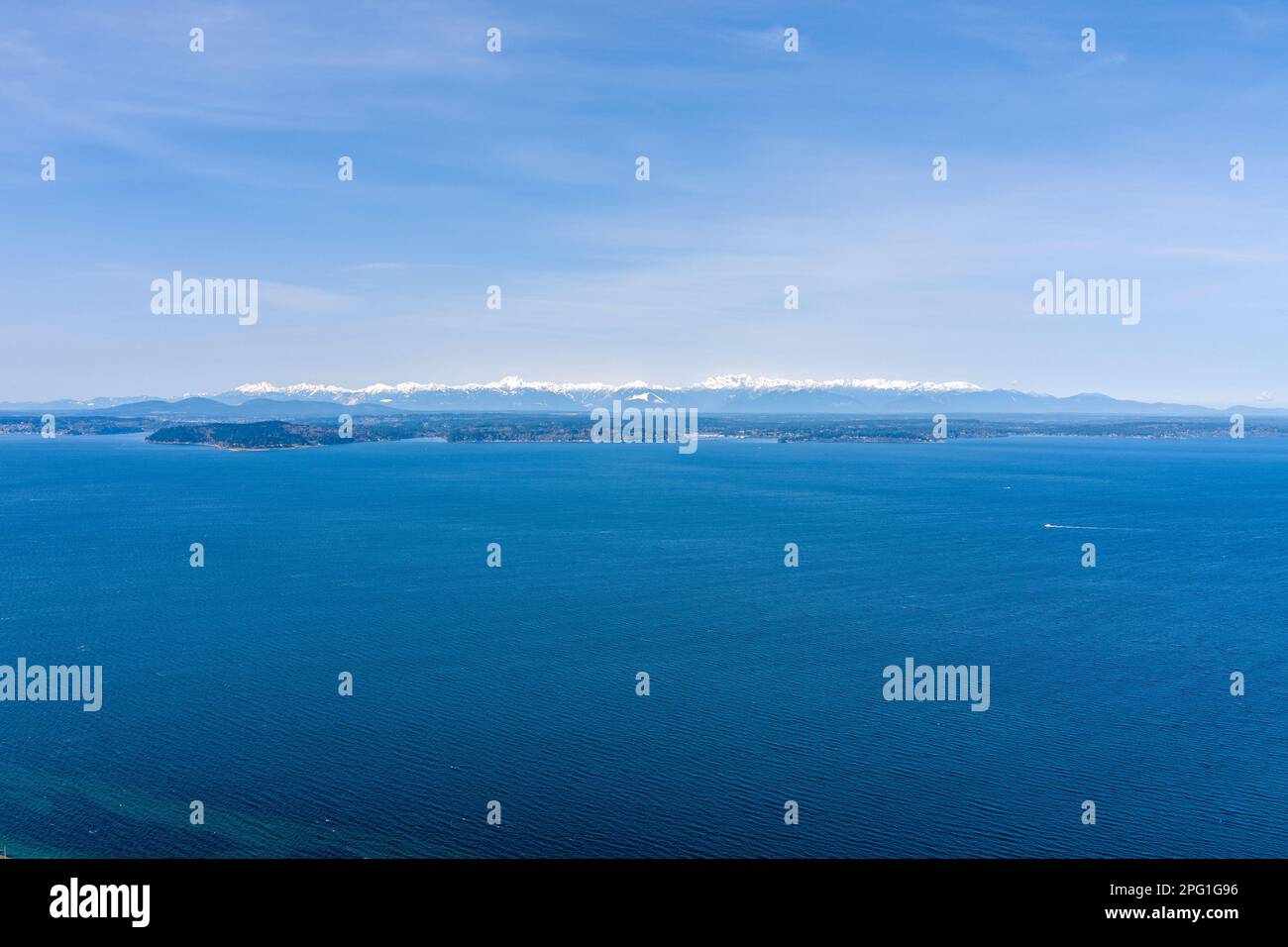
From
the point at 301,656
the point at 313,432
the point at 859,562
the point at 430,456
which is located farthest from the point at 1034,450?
the point at 301,656

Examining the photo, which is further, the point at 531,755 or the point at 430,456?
the point at 430,456

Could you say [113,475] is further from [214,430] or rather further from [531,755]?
[531,755]

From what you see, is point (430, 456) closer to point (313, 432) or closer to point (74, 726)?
point (313, 432)

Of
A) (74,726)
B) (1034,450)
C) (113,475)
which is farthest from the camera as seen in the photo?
(1034,450)

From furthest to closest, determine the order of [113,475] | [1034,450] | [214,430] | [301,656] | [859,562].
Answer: [214,430] < [1034,450] < [113,475] < [859,562] < [301,656]

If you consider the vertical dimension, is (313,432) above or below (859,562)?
above

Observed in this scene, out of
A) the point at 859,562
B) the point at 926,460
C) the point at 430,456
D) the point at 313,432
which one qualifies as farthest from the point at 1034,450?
the point at 313,432
